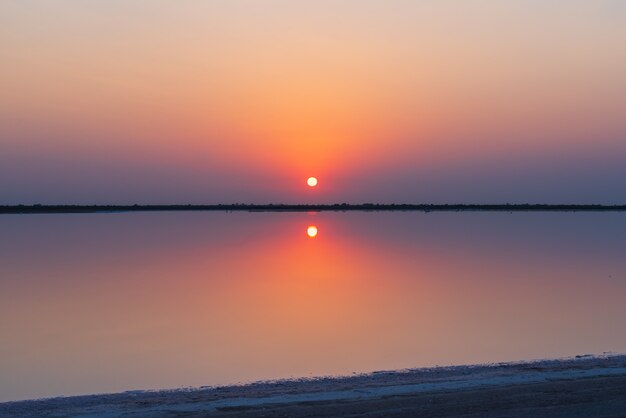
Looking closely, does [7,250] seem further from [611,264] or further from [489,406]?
[489,406]

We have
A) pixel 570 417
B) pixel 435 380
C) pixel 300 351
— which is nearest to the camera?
pixel 570 417

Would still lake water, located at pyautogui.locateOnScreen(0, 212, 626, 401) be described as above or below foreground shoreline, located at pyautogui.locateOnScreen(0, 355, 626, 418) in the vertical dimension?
below

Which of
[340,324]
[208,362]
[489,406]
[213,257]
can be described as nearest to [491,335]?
[340,324]

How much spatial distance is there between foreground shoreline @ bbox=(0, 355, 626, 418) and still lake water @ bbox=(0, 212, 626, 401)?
2429mm

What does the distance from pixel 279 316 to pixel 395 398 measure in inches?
459

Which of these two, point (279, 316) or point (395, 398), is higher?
point (395, 398)

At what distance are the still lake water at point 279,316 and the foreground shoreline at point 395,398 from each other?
7.97ft

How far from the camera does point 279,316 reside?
19.5m

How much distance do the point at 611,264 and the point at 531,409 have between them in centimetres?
2964

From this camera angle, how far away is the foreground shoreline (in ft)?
24.2

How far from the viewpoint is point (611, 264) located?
34.6m

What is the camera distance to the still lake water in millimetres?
13320

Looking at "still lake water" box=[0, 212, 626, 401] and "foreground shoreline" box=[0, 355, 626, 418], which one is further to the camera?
"still lake water" box=[0, 212, 626, 401]

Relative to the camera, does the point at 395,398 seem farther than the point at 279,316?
No
